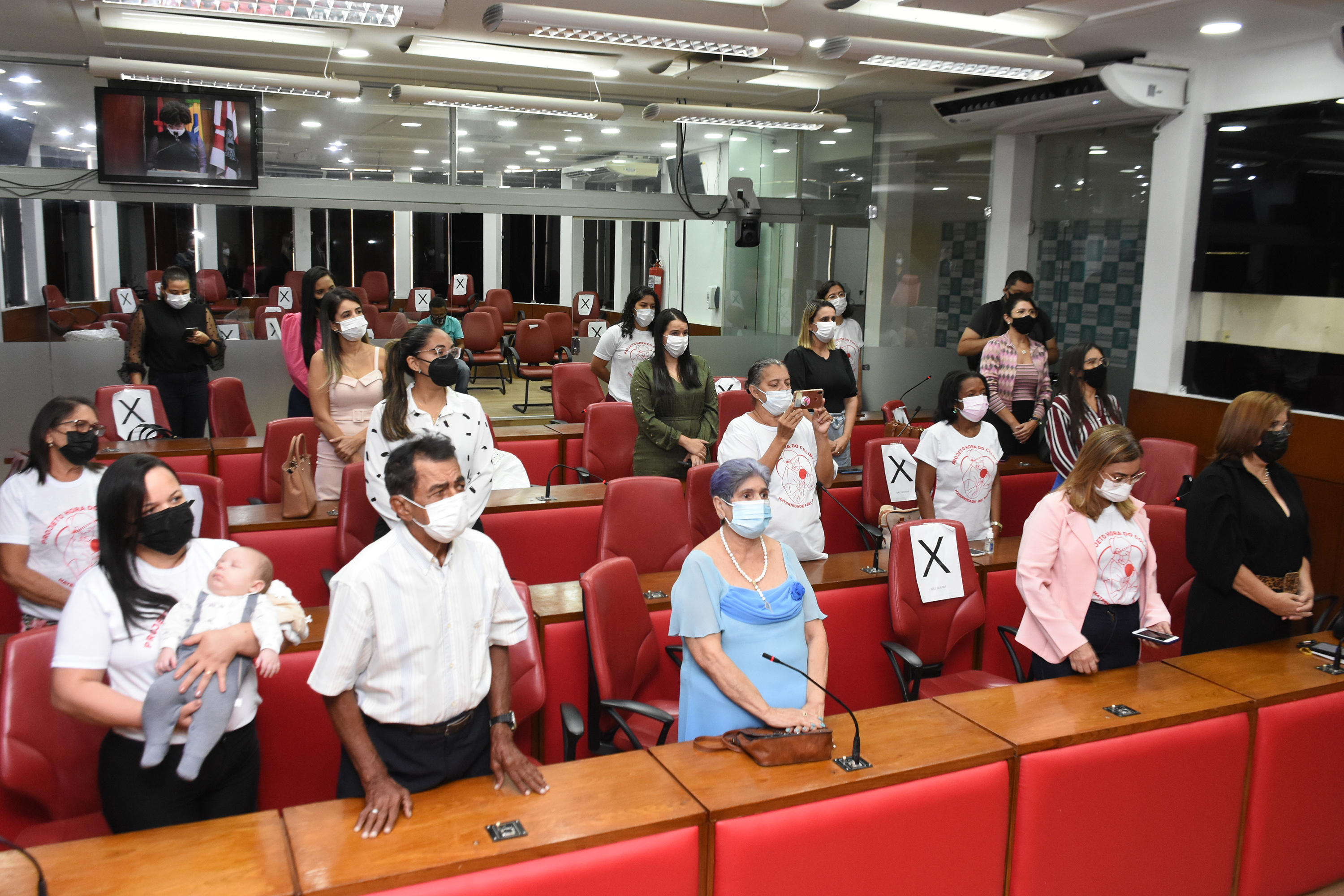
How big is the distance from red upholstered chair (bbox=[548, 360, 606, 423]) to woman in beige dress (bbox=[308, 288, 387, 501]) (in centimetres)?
285

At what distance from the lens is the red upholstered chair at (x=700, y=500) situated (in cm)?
477

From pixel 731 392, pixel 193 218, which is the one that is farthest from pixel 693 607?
pixel 193 218

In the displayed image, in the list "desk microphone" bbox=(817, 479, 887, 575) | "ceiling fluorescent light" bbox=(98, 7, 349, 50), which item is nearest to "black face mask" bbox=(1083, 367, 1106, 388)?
"desk microphone" bbox=(817, 479, 887, 575)

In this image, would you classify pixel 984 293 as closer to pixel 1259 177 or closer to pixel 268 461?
pixel 1259 177

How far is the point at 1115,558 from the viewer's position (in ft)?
10.9

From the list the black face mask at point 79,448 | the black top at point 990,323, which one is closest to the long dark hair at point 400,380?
the black face mask at point 79,448

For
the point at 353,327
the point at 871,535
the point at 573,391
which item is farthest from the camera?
the point at 573,391

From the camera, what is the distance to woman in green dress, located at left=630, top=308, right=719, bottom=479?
17.0 ft

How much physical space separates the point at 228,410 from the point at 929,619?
4828 mm

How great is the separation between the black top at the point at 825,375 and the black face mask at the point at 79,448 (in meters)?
3.36

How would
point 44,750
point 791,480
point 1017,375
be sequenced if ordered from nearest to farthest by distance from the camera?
point 44,750
point 791,480
point 1017,375

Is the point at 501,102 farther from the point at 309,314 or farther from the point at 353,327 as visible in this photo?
the point at 353,327

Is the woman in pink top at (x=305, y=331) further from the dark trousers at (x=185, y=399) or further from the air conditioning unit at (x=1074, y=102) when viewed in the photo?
the air conditioning unit at (x=1074, y=102)

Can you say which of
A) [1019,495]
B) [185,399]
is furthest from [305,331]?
[1019,495]
